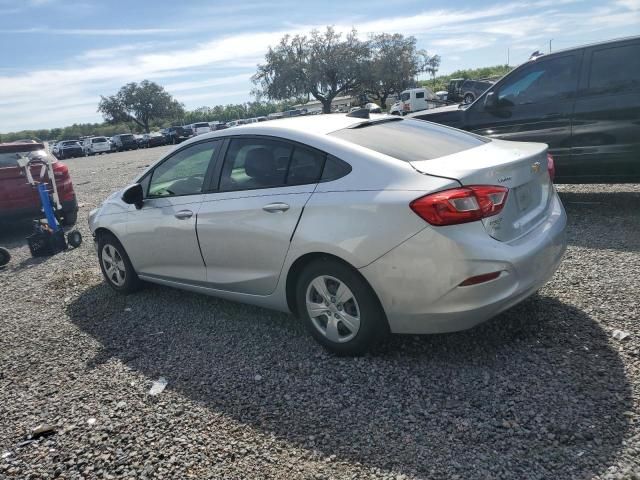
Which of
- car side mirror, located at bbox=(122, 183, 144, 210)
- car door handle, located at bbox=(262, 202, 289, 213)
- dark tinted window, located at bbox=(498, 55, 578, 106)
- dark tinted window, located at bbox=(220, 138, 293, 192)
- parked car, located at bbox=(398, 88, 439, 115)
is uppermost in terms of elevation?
dark tinted window, located at bbox=(498, 55, 578, 106)

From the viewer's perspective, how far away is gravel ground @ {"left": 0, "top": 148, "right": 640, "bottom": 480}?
102 inches

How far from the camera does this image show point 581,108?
20.8 feet

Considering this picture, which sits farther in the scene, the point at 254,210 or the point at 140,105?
the point at 140,105

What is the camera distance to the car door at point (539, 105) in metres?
6.48

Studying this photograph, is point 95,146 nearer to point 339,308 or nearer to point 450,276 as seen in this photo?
point 339,308

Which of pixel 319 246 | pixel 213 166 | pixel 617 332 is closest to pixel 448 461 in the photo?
pixel 319 246

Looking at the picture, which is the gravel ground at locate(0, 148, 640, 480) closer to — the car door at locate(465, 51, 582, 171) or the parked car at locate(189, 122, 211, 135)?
the car door at locate(465, 51, 582, 171)

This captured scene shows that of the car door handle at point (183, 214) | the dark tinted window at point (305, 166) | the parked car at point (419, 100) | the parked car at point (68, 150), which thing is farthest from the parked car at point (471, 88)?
the parked car at point (68, 150)

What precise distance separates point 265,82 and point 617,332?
212 ft

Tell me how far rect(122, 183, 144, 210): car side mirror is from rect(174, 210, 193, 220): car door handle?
60cm

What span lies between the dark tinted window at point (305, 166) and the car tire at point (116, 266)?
2.37 m

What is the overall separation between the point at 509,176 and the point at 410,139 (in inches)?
31.9

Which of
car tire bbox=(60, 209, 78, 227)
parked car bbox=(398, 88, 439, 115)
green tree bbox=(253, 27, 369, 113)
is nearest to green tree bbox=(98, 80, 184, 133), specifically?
green tree bbox=(253, 27, 369, 113)

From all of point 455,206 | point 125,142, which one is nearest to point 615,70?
point 455,206
